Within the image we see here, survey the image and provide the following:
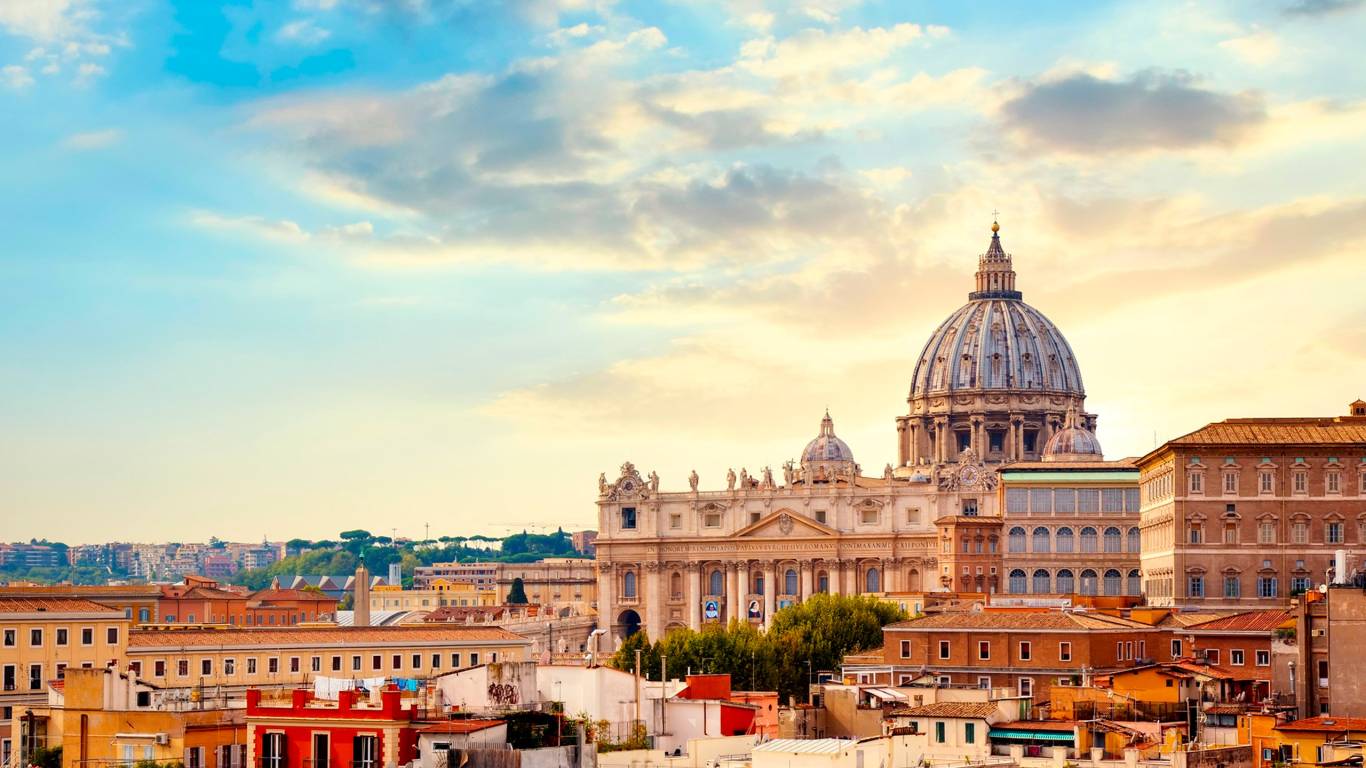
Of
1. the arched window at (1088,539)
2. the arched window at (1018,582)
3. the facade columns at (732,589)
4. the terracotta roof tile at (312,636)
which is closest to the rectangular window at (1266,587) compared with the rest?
the terracotta roof tile at (312,636)

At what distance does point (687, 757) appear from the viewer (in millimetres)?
47062

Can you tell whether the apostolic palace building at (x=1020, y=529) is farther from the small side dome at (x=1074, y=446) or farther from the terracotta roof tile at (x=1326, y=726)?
the terracotta roof tile at (x=1326, y=726)

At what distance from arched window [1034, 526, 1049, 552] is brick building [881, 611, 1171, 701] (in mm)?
76920

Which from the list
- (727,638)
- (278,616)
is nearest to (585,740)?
(727,638)

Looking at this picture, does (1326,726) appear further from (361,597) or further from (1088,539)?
(1088,539)

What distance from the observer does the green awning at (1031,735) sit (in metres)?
49.1

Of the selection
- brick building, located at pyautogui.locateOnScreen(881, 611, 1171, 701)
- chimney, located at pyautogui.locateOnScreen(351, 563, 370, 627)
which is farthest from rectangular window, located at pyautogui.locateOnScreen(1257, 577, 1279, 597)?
chimney, located at pyautogui.locateOnScreen(351, 563, 370, 627)

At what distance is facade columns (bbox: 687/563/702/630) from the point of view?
7357 inches

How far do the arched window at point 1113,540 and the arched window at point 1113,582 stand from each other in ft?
4.55

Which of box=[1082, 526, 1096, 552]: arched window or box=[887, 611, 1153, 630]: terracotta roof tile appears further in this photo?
box=[1082, 526, 1096, 552]: arched window

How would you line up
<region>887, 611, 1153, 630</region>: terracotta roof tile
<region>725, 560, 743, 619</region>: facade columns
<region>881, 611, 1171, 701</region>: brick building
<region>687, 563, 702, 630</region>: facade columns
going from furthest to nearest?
<region>687, 563, 702, 630</region>: facade columns, <region>725, 560, 743, 619</region>: facade columns, <region>887, 611, 1153, 630</region>: terracotta roof tile, <region>881, 611, 1171, 701</region>: brick building

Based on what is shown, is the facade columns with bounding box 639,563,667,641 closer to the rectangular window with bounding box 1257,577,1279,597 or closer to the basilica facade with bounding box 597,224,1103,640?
the basilica facade with bounding box 597,224,1103,640

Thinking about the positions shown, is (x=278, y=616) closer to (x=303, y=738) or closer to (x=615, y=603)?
(x=615, y=603)

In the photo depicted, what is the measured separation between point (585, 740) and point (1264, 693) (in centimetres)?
2900
